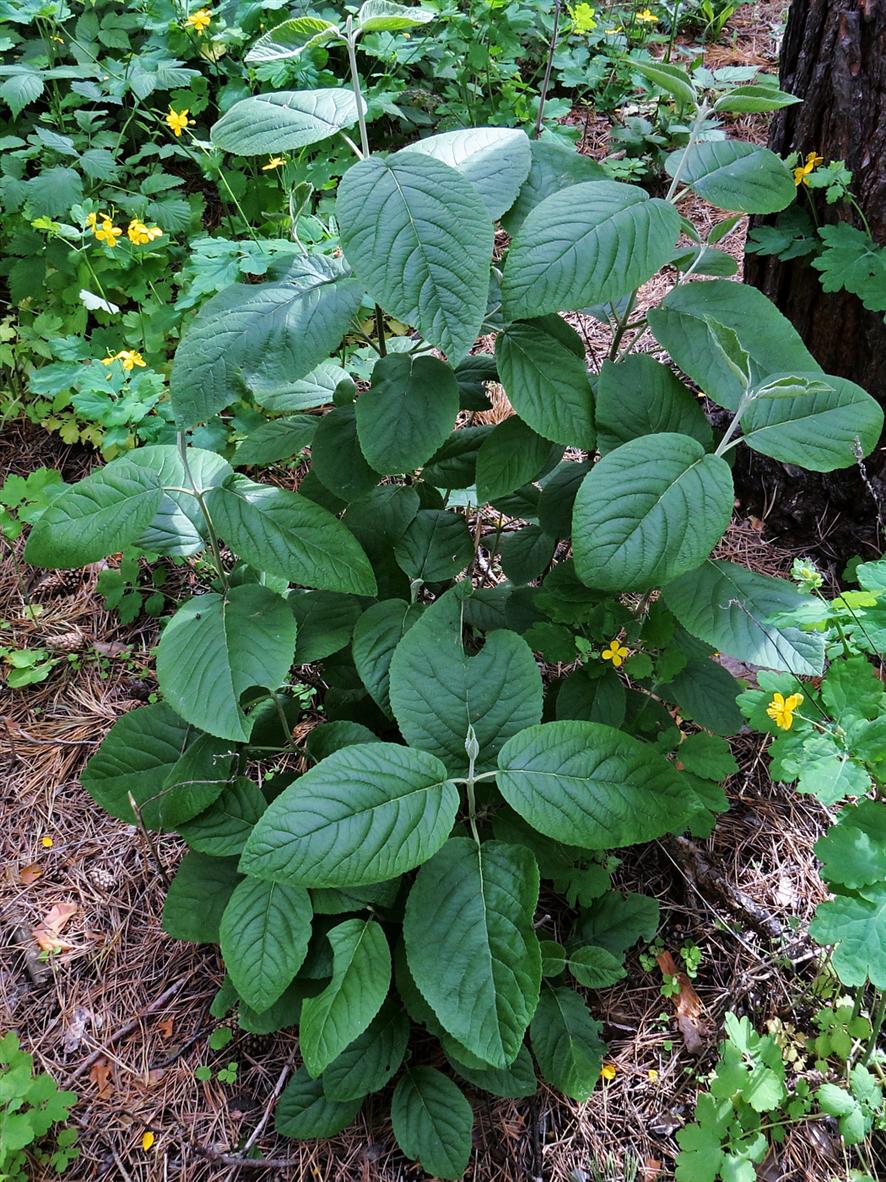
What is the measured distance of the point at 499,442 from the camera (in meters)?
1.63

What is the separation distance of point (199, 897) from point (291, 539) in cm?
80

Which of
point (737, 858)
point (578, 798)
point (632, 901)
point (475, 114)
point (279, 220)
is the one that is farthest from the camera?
point (475, 114)

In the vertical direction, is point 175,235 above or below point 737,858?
above

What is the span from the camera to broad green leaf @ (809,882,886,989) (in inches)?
51.5

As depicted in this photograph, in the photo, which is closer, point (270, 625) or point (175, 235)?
point (270, 625)

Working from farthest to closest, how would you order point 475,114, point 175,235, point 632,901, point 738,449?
point 475,114 < point 175,235 < point 738,449 < point 632,901

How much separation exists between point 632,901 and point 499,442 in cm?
112

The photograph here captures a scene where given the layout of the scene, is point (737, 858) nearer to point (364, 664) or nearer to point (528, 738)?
point (528, 738)

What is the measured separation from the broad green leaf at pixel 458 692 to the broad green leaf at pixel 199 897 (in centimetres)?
57

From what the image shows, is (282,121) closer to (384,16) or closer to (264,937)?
(384,16)

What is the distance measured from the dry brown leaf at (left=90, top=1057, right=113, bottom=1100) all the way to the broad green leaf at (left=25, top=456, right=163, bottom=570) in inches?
50.0

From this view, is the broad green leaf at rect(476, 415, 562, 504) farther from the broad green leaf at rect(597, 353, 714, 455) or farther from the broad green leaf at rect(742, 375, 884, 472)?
the broad green leaf at rect(742, 375, 884, 472)

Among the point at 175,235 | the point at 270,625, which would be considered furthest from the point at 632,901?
the point at 175,235

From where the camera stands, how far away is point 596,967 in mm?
1826
